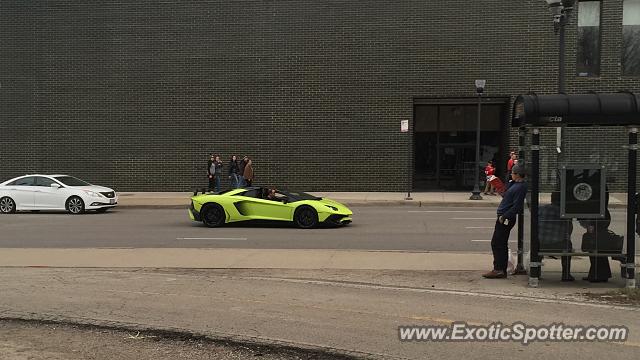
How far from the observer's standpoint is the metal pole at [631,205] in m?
7.42

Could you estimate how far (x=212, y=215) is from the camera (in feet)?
50.4

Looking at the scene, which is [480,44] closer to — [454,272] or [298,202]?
[298,202]

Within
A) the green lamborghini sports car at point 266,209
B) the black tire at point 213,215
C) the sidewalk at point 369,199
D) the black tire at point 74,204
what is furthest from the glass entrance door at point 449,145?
A: the black tire at point 74,204

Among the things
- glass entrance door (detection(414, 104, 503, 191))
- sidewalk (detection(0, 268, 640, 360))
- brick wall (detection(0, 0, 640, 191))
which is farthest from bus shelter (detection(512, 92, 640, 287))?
glass entrance door (detection(414, 104, 503, 191))

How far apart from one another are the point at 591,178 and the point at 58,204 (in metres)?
17.2

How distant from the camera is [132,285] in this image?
775cm

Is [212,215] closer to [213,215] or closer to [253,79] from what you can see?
[213,215]

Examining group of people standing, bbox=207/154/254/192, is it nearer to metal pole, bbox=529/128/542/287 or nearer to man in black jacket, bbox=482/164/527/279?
man in black jacket, bbox=482/164/527/279

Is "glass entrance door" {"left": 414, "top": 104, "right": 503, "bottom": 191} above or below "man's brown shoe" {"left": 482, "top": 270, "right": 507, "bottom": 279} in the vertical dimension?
above

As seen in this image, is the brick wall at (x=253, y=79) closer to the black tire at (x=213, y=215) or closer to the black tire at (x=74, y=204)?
the black tire at (x=74, y=204)

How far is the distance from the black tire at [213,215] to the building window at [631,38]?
61.2ft

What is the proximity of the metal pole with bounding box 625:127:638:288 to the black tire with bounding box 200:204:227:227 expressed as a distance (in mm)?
10045

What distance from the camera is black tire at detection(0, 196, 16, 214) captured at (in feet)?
65.3

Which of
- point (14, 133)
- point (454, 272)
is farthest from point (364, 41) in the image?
point (454, 272)
